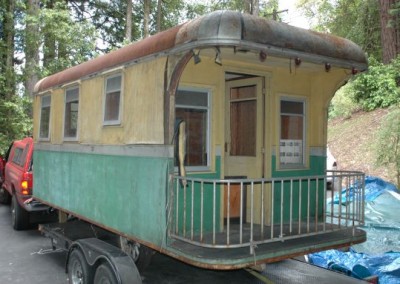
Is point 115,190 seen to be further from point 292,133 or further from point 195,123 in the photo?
point 292,133

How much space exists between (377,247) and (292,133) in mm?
2613

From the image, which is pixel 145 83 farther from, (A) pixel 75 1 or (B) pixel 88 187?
(A) pixel 75 1

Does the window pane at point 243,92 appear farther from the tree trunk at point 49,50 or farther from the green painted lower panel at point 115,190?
the tree trunk at point 49,50

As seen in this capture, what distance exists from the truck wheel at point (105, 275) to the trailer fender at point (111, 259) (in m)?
0.05

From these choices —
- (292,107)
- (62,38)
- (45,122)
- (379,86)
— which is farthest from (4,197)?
(379,86)

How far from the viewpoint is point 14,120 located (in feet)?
50.9

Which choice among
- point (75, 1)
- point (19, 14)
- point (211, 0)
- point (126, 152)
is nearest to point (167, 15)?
point (211, 0)

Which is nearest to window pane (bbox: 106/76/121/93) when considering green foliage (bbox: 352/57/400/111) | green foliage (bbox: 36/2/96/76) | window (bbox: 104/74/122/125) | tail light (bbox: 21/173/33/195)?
window (bbox: 104/74/122/125)

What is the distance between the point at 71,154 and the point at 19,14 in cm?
A: 1291

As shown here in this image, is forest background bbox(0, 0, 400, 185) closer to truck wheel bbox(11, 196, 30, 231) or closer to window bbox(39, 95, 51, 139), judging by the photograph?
truck wheel bbox(11, 196, 30, 231)

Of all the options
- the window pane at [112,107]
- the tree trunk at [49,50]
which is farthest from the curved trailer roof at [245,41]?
the tree trunk at [49,50]

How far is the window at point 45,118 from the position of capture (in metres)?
7.63

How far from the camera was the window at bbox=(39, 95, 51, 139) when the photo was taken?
763 cm

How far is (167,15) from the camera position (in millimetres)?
25188
